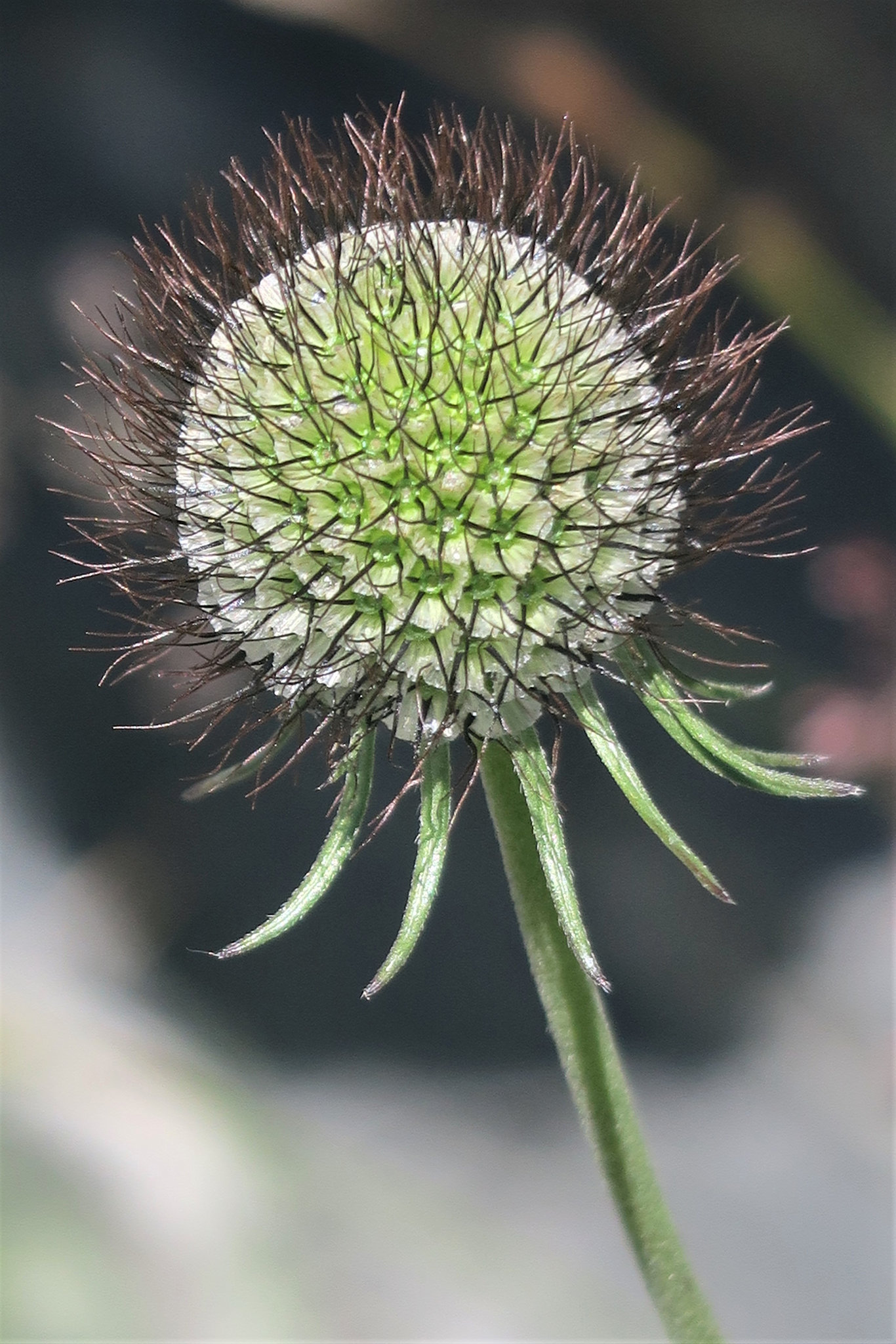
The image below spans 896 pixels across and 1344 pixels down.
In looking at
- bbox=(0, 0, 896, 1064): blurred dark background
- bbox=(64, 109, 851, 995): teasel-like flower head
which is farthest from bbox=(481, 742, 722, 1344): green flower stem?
bbox=(0, 0, 896, 1064): blurred dark background

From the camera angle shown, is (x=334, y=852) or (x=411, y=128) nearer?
(x=334, y=852)

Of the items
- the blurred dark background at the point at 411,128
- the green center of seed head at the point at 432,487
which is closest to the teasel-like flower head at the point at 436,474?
the green center of seed head at the point at 432,487

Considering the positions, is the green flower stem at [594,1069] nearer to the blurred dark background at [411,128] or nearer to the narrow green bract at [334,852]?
the narrow green bract at [334,852]

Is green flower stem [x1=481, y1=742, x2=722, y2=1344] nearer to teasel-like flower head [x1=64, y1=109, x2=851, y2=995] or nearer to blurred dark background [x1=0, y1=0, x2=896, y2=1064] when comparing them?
teasel-like flower head [x1=64, y1=109, x2=851, y2=995]

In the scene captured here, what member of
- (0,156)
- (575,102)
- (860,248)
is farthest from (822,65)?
(0,156)

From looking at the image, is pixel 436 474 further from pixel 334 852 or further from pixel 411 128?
pixel 411 128

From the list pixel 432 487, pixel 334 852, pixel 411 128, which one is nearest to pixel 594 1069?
pixel 334 852

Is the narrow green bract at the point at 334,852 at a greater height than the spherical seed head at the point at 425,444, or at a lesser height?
Answer: lesser

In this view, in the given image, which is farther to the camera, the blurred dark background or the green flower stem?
the blurred dark background
